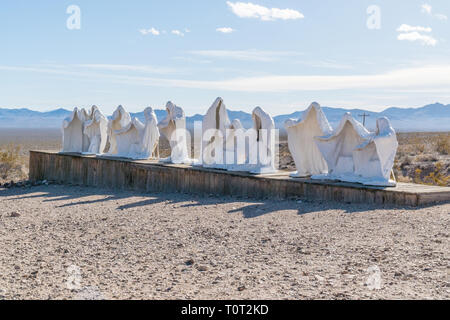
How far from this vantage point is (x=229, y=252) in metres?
6.43

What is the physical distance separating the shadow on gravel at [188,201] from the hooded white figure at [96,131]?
2.56 metres

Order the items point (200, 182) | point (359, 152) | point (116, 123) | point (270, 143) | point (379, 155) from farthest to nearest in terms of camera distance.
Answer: point (116, 123)
point (200, 182)
point (270, 143)
point (359, 152)
point (379, 155)

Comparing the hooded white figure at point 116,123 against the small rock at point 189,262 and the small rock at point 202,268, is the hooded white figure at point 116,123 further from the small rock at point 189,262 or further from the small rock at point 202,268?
the small rock at point 202,268

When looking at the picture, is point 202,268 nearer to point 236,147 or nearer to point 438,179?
point 236,147

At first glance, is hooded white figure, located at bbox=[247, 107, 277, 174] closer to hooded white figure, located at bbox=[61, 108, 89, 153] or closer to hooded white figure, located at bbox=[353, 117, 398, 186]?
hooded white figure, located at bbox=[353, 117, 398, 186]

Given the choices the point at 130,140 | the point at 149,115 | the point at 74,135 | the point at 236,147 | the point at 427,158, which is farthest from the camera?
the point at 427,158

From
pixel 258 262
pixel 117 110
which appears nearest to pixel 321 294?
pixel 258 262

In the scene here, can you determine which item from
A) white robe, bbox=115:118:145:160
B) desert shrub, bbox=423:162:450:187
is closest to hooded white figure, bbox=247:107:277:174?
desert shrub, bbox=423:162:450:187

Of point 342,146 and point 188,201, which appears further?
point 342,146

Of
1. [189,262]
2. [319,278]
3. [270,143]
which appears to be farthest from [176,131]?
[319,278]

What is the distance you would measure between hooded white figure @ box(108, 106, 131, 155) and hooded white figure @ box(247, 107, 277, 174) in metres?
5.51

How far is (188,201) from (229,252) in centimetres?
429

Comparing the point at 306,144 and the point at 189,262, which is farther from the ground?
the point at 306,144

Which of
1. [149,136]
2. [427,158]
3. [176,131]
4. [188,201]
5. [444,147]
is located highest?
[176,131]
